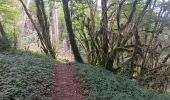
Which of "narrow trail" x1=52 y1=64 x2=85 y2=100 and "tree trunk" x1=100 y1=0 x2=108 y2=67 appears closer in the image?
"narrow trail" x1=52 y1=64 x2=85 y2=100

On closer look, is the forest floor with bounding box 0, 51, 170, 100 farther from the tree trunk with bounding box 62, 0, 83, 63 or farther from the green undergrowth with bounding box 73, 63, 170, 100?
the tree trunk with bounding box 62, 0, 83, 63

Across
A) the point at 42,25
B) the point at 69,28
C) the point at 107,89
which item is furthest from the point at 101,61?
the point at 107,89

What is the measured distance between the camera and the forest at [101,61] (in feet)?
32.9

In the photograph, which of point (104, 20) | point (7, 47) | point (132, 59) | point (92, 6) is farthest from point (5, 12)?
point (132, 59)

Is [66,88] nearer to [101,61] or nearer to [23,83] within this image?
[23,83]

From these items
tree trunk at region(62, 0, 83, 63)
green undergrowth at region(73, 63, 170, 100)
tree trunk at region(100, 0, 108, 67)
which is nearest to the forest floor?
green undergrowth at region(73, 63, 170, 100)

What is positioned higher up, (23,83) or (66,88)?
(23,83)

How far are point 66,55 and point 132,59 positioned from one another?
14827 mm

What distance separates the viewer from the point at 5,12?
24.1 m

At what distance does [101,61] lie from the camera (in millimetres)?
18078

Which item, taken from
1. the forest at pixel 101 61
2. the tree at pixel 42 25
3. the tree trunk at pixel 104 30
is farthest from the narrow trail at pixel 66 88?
the tree at pixel 42 25

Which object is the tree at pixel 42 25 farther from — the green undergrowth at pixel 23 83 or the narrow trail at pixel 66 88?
the green undergrowth at pixel 23 83

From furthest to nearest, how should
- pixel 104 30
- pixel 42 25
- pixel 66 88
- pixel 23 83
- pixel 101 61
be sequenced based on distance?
pixel 42 25 < pixel 101 61 < pixel 104 30 < pixel 66 88 < pixel 23 83

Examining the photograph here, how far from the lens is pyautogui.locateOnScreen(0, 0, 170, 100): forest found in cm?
1004
